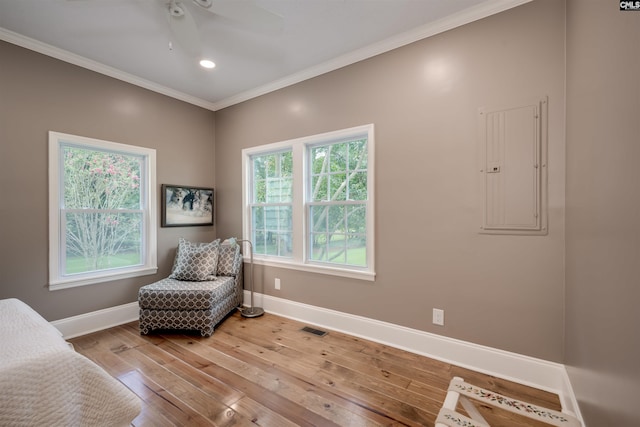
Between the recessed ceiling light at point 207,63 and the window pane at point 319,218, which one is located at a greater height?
the recessed ceiling light at point 207,63

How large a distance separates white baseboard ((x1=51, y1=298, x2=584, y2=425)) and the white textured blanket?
6.00ft

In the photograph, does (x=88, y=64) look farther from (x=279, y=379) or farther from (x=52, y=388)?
(x=279, y=379)

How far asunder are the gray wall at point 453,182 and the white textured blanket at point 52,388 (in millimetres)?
2068

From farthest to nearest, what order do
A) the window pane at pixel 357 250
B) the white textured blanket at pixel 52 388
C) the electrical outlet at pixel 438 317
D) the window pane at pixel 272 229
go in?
the window pane at pixel 272 229 < the window pane at pixel 357 250 < the electrical outlet at pixel 438 317 < the white textured blanket at pixel 52 388

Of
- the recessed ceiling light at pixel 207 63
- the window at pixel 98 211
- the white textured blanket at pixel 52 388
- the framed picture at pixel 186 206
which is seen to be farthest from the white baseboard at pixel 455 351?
the recessed ceiling light at pixel 207 63

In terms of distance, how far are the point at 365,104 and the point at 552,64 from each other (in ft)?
4.76

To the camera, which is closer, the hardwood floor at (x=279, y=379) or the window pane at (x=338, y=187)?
the hardwood floor at (x=279, y=379)

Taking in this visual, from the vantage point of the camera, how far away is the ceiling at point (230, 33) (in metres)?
2.16

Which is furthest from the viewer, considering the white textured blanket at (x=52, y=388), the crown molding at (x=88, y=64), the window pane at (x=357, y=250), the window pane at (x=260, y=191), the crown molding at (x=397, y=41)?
the window pane at (x=260, y=191)

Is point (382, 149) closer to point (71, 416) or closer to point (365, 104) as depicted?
point (365, 104)

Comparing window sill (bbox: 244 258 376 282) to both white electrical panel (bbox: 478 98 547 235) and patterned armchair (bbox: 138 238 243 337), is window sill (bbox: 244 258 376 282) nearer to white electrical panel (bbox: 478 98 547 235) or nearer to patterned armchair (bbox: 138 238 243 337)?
patterned armchair (bbox: 138 238 243 337)

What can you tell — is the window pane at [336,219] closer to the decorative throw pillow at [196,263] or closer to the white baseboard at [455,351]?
the white baseboard at [455,351]

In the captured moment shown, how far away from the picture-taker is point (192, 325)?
9.41 feet

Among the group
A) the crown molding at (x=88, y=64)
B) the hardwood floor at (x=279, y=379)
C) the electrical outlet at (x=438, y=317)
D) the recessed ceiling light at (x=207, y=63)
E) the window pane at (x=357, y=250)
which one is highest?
the recessed ceiling light at (x=207, y=63)
